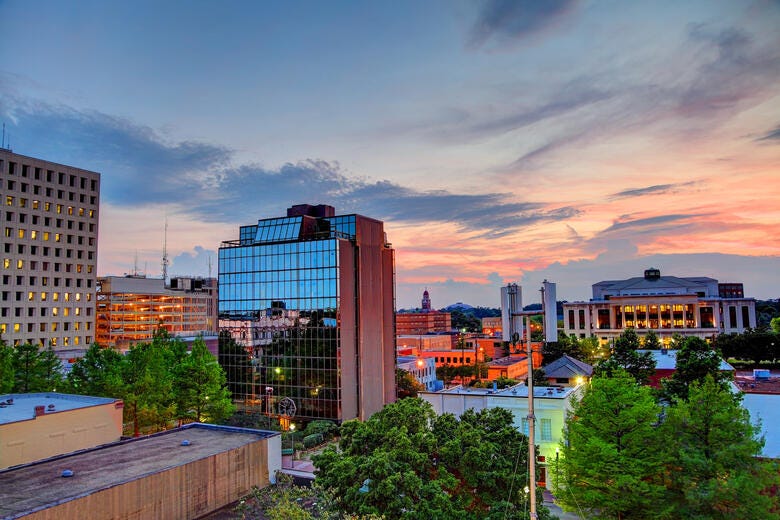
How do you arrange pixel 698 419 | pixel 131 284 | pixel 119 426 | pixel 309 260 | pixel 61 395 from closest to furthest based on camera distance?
pixel 698 419
pixel 119 426
pixel 61 395
pixel 309 260
pixel 131 284

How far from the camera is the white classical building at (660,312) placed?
157500 mm

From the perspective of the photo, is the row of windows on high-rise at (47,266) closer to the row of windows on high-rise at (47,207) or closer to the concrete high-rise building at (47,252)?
the concrete high-rise building at (47,252)

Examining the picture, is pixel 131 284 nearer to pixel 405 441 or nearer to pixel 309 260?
pixel 309 260

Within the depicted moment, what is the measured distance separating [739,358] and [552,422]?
277 feet

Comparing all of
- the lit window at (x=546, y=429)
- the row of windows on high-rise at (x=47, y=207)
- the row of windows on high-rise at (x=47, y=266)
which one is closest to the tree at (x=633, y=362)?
the lit window at (x=546, y=429)

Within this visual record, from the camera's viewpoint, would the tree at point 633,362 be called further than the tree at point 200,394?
Yes

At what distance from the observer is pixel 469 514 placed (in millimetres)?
25859

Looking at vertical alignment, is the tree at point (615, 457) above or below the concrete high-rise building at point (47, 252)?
below

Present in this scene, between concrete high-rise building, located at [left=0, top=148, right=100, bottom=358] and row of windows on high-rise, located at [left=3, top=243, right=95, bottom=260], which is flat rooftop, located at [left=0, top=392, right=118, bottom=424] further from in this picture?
row of windows on high-rise, located at [left=3, top=243, right=95, bottom=260]

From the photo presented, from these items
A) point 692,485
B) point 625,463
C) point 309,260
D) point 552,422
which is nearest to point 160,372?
point 309,260

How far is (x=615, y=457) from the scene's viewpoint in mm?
27484

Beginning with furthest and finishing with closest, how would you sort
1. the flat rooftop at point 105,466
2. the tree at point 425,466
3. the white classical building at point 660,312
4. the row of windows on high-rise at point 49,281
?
1. the white classical building at point 660,312
2. the row of windows on high-rise at point 49,281
3. the tree at point 425,466
4. the flat rooftop at point 105,466

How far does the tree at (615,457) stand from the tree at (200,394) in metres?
35.2

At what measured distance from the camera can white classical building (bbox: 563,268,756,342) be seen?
15750 centimetres
